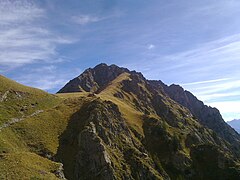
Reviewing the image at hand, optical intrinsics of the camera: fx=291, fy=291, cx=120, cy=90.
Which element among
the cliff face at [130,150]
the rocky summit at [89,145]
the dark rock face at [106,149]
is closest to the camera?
the rocky summit at [89,145]

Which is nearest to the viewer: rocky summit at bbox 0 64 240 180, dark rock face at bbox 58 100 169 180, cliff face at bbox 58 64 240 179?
rocky summit at bbox 0 64 240 180

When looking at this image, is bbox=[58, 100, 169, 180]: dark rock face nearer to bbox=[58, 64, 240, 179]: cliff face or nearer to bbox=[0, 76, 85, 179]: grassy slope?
bbox=[58, 64, 240, 179]: cliff face

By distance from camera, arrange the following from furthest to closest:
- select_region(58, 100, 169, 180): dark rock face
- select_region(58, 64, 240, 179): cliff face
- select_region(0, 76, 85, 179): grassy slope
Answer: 1. select_region(58, 64, 240, 179): cliff face
2. select_region(58, 100, 169, 180): dark rock face
3. select_region(0, 76, 85, 179): grassy slope

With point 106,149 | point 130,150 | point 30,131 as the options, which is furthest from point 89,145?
point 130,150

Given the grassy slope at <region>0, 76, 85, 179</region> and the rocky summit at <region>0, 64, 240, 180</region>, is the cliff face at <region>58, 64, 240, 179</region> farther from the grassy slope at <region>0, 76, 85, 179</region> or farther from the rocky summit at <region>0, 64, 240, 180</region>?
the grassy slope at <region>0, 76, 85, 179</region>

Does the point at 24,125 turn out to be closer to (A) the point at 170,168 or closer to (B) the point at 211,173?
(A) the point at 170,168

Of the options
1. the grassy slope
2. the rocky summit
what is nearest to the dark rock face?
the rocky summit

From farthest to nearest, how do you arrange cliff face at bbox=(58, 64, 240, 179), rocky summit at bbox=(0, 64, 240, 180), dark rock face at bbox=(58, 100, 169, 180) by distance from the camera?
cliff face at bbox=(58, 64, 240, 179) → dark rock face at bbox=(58, 100, 169, 180) → rocky summit at bbox=(0, 64, 240, 180)

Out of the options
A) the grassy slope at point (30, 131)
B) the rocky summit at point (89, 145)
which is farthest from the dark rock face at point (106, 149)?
the grassy slope at point (30, 131)

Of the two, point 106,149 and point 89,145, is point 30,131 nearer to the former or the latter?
point 89,145

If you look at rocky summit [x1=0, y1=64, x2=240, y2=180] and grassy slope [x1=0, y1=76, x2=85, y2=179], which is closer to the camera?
grassy slope [x1=0, y1=76, x2=85, y2=179]

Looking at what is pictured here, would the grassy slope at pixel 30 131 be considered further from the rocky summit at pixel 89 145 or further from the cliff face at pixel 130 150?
the cliff face at pixel 130 150

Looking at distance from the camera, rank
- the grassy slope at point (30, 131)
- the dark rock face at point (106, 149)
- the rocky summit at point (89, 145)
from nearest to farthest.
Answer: the grassy slope at point (30, 131) < the rocky summit at point (89, 145) < the dark rock face at point (106, 149)

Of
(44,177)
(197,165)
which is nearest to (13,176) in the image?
(44,177)
